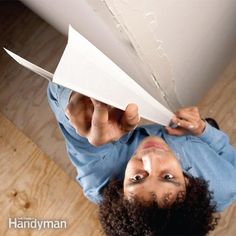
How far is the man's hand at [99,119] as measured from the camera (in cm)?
59

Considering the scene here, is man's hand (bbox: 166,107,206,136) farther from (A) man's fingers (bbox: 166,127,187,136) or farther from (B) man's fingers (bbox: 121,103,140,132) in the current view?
(B) man's fingers (bbox: 121,103,140,132)

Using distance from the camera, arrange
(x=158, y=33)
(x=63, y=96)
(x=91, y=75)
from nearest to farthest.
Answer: (x=91, y=75) < (x=158, y=33) < (x=63, y=96)

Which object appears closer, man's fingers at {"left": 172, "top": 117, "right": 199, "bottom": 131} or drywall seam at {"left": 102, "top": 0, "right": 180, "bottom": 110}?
drywall seam at {"left": 102, "top": 0, "right": 180, "bottom": 110}

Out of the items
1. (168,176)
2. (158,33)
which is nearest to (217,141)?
(168,176)

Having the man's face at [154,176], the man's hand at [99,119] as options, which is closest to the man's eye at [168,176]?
the man's face at [154,176]

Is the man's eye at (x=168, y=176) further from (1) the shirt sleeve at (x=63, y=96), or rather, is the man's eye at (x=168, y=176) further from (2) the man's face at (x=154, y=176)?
(1) the shirt sleeve at (x=63, y=96)

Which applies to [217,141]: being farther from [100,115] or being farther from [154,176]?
[100,115]

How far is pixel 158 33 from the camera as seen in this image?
2.17ft

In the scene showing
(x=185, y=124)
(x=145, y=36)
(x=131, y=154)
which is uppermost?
(x=145, y=36)

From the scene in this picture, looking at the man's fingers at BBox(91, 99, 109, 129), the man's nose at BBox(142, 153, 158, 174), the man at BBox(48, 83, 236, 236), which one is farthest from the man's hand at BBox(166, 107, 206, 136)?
the man's fingers at BBox(91, 99, 109, 129)

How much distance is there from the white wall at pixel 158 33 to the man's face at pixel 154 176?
0.13 m

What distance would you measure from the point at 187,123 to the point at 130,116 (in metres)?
0.25

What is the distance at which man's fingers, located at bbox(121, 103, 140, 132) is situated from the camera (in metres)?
0.59

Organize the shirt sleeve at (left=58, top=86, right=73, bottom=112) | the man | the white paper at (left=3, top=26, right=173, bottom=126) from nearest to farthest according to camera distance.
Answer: the white paper at (left=3, top=26, right=173, bottom=126), the man, the shirt sleeve at (left=58, top=86, right=73, bottom=112)
